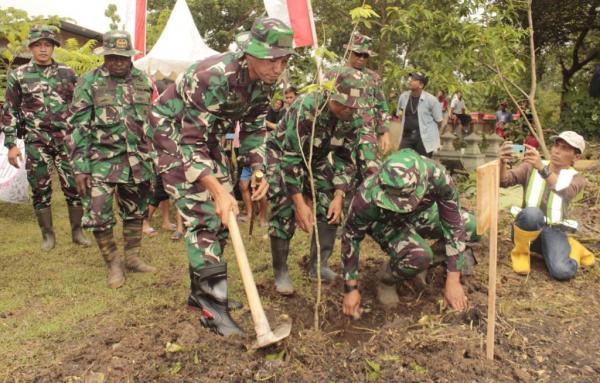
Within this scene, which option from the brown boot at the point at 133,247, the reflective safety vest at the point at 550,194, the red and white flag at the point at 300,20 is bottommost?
the brown boot at the point at 133,247

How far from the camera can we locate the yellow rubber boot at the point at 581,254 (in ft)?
13.6

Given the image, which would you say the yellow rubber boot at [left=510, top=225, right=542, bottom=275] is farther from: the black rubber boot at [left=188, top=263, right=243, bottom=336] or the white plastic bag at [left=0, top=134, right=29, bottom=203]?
the white plastic bag at [left=0, top=134, right=29, bottom=203]

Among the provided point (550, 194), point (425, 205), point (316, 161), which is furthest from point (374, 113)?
point (425, 205)

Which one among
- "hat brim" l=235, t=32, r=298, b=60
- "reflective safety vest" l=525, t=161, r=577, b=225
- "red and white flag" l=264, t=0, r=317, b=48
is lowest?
"reflective safety vest" l=525, t=161, r=577, b=225

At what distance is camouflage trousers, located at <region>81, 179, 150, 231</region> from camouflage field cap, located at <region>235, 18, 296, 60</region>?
192cm

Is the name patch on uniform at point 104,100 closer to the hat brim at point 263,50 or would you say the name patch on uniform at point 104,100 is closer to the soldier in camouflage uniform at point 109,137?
the soldier in camouflage uniform at point 109,137

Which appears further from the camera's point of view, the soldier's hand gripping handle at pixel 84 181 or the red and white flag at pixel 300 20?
the red and white flag at pixel 300 20

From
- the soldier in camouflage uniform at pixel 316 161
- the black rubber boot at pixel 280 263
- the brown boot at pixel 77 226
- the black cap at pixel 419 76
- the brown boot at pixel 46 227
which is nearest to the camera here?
the soldier in camouflage uniform at pixel 316 161

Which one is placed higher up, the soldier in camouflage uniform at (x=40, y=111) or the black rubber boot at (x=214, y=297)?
the soldier in camouflage uniform at (x=40, y=111)

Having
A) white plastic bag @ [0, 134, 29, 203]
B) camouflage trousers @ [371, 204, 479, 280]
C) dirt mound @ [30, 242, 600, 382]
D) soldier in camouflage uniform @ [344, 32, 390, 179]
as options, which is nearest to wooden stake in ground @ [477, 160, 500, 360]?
dirt mound @ [30, 242, 600, 382]

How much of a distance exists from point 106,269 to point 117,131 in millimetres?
1254

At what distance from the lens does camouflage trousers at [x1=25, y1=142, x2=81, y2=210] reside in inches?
193

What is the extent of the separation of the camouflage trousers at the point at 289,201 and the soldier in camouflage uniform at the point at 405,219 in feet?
1.78

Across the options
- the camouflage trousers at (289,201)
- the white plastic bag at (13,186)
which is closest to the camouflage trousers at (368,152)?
the camouflage trousers at (289,201)
